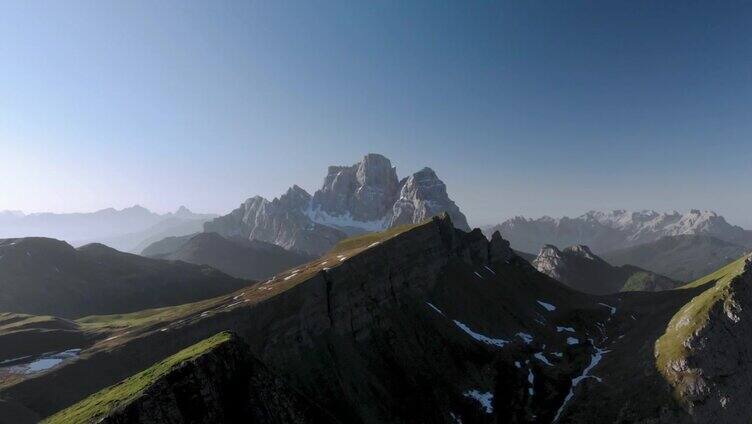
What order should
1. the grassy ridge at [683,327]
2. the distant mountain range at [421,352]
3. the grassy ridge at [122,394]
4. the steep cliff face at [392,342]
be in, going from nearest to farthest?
1. the grassy ridge at [122,394]
2. the distant mountain range at [421,352]
3. the steep cliff face at [392,342]
4. the grassy ridge at [683,327]

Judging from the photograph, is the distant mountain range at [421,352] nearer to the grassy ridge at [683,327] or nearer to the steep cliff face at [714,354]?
the steep cliff face at [714,354]

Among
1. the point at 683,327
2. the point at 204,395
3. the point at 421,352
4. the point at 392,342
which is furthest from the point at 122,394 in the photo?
the point at 683,327

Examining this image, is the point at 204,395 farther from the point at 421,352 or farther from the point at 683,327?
the point at 683,327

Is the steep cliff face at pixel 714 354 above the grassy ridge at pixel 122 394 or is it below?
below

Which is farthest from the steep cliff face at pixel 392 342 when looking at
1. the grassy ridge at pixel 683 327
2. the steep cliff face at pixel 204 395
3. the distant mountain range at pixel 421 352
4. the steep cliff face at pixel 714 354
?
the steep cliff face at pixel 204 395

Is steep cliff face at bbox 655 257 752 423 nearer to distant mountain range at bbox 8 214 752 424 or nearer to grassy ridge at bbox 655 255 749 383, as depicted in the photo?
grassy ridge at bbox 655 255 749 383

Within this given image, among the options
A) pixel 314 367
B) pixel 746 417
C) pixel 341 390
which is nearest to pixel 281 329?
pixel 314 367

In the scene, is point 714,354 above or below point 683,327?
below
